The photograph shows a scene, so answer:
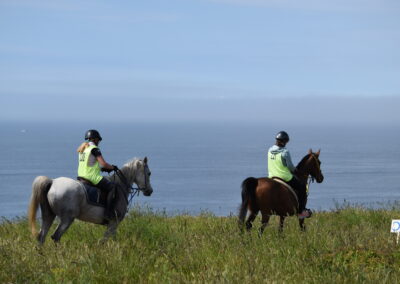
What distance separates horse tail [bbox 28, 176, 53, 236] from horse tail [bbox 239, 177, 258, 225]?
13.0 ft

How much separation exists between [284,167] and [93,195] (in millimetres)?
4340

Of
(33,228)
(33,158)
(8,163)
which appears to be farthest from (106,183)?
(33,158)

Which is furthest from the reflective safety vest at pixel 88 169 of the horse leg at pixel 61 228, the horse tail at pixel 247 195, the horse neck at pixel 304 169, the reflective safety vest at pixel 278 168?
the horse neck at pixel 304 169

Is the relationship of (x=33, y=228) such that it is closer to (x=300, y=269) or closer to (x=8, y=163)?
(x=300, y=269)

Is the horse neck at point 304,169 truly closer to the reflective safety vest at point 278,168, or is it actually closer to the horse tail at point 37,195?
the reflective safety vest at point 278,168

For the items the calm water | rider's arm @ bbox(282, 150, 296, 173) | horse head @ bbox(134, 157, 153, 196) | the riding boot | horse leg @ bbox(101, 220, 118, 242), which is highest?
rider's arm @ bbox(282, 150, 296, 173)

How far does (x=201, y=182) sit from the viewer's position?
11344 centimetres

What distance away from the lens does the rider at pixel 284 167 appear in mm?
14945

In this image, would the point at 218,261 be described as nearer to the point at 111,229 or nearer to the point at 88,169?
the point at 111,229

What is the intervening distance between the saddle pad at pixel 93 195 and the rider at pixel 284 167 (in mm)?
3811

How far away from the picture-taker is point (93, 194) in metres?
13.0

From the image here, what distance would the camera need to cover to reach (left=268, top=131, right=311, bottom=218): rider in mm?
14945

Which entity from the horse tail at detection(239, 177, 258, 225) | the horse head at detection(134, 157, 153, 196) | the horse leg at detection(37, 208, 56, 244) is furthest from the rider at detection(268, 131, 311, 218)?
the horse leg at detection(37, 208, 56, 244)

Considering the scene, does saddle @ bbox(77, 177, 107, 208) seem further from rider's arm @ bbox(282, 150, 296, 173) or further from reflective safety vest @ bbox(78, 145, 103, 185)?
rider's arm @ bbox(282, 150, 296, 173)
